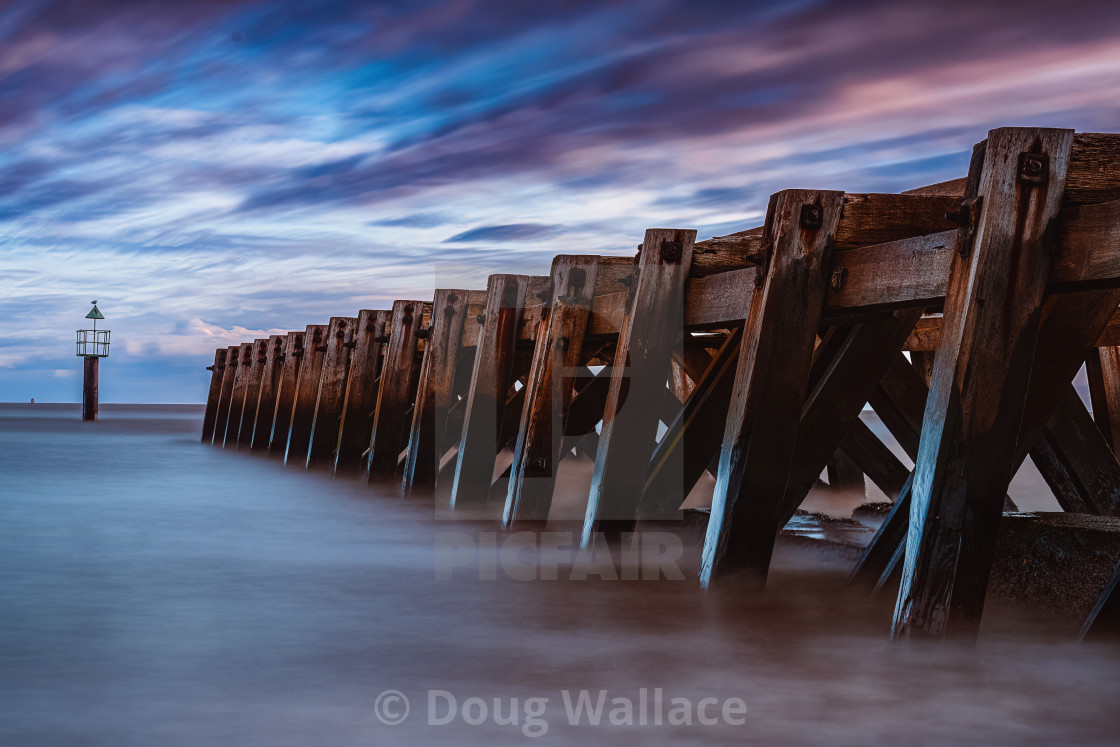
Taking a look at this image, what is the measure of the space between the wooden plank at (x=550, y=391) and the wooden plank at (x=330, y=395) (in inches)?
228

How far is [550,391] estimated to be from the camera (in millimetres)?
5746

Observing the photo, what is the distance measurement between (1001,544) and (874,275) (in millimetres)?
1116

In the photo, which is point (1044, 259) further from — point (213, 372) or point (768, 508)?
point (213, 372)

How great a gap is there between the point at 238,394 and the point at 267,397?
3197 mm

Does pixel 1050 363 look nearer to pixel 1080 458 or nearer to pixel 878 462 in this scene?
pixel 1080 458

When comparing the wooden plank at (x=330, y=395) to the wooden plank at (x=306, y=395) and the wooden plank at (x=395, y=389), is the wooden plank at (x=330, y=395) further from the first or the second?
the wooden plank at (x=395, y=389)

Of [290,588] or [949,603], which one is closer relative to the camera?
[949,603]

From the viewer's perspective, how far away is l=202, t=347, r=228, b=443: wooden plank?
22.0 metres

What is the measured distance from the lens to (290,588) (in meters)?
4.58

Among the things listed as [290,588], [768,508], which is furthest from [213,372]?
[768,508]

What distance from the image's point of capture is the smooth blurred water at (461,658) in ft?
8.57

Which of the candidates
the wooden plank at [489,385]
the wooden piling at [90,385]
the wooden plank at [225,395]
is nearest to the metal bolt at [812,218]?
the wooden plank at [489,385]

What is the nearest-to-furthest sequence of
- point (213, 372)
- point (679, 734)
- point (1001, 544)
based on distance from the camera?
1. point (679, 734)
2. point (1001, 544)
3. point (213, 372)

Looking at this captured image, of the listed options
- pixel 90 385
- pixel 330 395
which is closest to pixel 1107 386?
pixel 330 395
